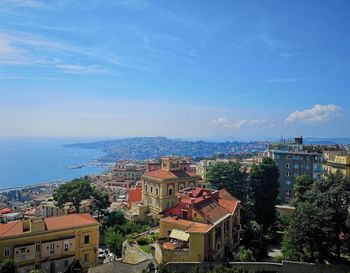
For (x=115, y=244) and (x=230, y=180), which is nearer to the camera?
(x=115, y=244)

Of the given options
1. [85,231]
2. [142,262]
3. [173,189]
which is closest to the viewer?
[142,262]

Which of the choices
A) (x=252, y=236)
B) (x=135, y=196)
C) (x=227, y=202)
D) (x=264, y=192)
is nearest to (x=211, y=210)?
(x=227, y=202)

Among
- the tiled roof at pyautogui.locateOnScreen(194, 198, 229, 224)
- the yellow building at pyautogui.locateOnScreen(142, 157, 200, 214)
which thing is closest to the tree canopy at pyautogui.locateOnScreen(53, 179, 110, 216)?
the yellow building at pyautogui.locateOnScreen(142, 157, 200, 214)

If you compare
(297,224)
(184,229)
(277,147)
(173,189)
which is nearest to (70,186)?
(173,189)

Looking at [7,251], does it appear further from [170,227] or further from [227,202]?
[227,202]

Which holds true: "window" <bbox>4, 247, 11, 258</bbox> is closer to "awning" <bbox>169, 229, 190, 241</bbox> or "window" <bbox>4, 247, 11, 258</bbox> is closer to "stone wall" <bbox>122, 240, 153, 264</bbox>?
"stone wall" <bbox>122, 240, 153, 264</bbox>

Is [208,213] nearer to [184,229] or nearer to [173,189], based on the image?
[184,229]
